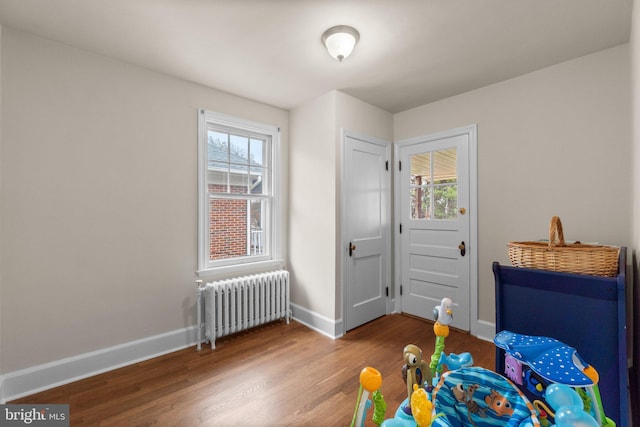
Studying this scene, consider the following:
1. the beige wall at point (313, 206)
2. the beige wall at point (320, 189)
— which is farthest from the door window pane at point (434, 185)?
the beige wall at point (313, 206)

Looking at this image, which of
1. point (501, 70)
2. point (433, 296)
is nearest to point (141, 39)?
point (501, 70)

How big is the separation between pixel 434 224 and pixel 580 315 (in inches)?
79.6

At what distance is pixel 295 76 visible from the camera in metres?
2.67

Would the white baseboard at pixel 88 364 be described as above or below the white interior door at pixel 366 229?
below

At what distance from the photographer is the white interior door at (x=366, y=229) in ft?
10.3

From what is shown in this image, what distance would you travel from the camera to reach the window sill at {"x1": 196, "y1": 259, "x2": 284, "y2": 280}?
2.90 m

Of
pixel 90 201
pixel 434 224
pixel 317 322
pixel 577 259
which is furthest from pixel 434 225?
pixel 90 201

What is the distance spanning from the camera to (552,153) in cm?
247

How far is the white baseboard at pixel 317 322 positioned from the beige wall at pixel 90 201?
46.7 inches

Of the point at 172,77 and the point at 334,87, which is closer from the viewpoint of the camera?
the point at 172,77

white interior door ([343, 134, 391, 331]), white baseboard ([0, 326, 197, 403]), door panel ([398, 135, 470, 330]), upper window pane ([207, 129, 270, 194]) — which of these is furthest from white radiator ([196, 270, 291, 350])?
door panel ([398, 135, 470, 330])

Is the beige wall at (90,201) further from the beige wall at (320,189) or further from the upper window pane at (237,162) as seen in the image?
the beige wall at (320,189)

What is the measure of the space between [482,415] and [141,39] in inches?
118

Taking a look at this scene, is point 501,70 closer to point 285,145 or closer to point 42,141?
point 285,145
